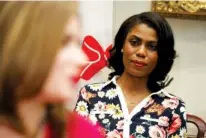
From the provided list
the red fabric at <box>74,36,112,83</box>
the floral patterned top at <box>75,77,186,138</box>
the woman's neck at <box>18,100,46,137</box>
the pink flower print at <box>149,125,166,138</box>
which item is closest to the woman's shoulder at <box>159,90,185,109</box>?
the floral patterned top at <box>75,77,186,138</box>

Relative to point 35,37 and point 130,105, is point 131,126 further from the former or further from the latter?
point 35,37

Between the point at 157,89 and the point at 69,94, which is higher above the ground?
the point at 69,94

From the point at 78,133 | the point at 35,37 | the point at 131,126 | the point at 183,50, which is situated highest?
the point at 35,37

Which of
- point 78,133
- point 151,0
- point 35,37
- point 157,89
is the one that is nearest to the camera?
point 35,37

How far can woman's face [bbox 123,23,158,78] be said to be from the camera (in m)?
1.37

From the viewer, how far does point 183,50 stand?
1.90 m

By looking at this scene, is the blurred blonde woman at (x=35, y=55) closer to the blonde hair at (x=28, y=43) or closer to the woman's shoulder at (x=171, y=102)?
the blonde hair at (x=28, y=43)

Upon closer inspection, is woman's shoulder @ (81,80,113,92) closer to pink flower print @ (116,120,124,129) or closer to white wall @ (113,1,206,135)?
pink flower print @ (116,120,124,129)

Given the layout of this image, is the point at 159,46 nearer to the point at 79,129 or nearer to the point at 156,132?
the point at 156,132

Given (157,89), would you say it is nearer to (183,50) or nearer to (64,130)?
(183,50)

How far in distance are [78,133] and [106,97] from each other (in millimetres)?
892

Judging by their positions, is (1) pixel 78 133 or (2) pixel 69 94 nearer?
(2) pixel 69 94

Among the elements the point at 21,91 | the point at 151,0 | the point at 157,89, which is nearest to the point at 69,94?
the point at 21,91

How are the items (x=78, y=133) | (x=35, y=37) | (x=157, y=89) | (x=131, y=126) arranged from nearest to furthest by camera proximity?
(x=35, y=37)
(x=78, y=133)
(x=131, y=126)
(x=157, y=89)
